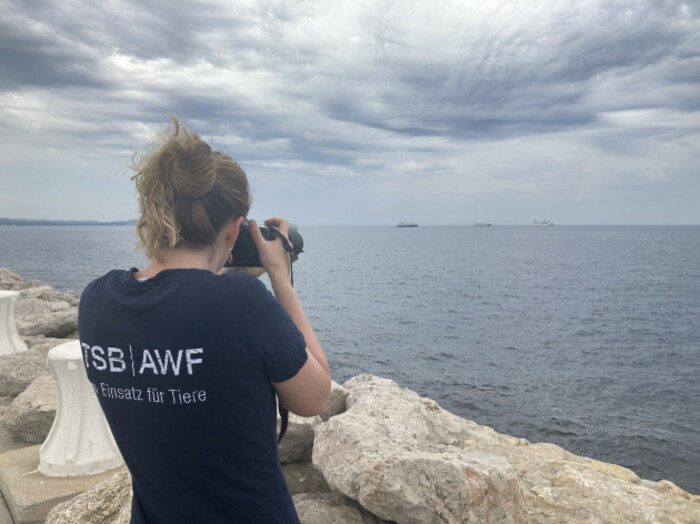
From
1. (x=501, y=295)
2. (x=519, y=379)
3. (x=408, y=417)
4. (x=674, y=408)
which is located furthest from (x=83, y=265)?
(x=408, y=417)

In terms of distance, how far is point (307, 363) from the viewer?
5.52ft

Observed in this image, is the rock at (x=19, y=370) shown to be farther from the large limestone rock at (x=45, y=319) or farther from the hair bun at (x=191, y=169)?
the hair bun at (x=191, y=169)

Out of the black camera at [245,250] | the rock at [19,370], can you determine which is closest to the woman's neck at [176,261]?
the black camera at [245,250]

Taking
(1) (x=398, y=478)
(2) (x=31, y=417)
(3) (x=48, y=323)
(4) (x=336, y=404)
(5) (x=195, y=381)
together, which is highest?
(5) (x=195, y=381)

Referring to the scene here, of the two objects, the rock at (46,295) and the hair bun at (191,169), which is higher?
the hair bun at (191,169)

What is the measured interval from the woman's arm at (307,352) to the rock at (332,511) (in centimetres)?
206

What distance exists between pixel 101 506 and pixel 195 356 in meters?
2.67

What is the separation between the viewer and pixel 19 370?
6547 millimetres

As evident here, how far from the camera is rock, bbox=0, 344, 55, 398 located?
6.45 m

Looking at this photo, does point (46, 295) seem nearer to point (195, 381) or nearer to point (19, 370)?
point (19, 370)

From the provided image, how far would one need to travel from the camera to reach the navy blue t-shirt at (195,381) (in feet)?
5.14

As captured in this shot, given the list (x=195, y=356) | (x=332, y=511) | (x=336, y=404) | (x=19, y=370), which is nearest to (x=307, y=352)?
(x=195, y=356)

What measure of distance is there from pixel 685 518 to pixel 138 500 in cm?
415

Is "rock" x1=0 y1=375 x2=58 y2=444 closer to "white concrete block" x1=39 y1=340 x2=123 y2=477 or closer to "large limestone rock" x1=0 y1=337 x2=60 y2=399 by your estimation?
"white concrete block" x1=39 y1=340 x2=123 y2=477
